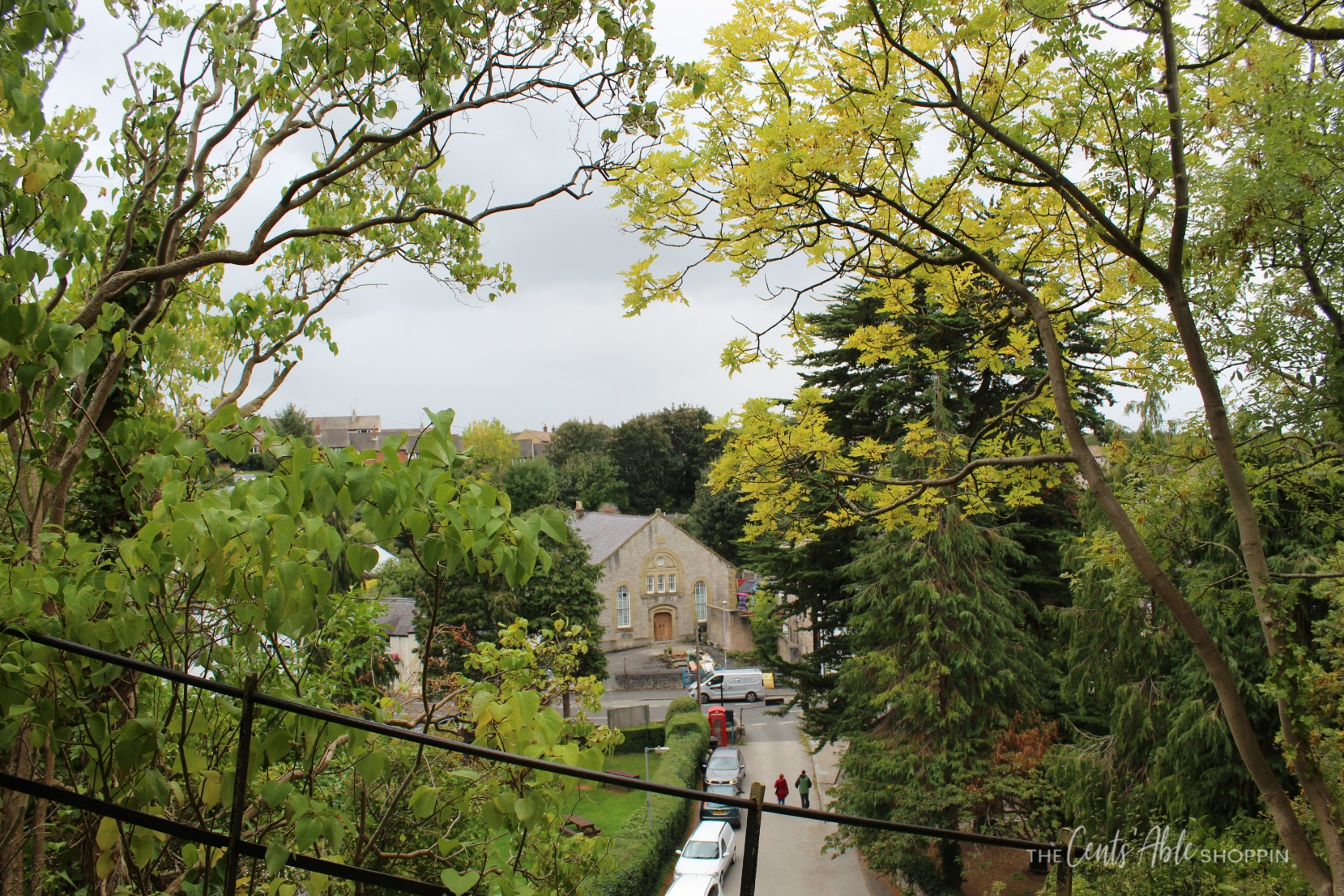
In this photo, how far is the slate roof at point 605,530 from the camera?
39.4 meters

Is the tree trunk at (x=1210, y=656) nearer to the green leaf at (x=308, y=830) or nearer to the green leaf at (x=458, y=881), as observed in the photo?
the green leaf at (x=458, y=881)

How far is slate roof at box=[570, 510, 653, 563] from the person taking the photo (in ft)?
129

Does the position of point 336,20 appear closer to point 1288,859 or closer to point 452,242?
point 452,242

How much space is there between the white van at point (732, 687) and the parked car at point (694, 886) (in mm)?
17198

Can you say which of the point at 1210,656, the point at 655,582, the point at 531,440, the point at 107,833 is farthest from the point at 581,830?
the point at 531,440

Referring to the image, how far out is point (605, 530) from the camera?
137ft

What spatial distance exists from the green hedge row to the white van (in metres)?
7.22

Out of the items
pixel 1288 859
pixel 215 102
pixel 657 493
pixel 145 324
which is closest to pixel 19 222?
pixel 145 324

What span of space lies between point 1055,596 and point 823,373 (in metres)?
6.33

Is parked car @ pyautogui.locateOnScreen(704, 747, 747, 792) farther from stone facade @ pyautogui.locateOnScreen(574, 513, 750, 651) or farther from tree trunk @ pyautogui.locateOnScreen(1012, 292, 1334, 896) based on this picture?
tree trunk @ pyautogui.locateOnScreen(1012, 292, 1334, 896)

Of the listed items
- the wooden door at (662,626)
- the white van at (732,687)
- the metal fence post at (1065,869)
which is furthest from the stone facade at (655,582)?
the metal fence post at (1065,869)

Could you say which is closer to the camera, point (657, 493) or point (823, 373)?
point (823, 373)

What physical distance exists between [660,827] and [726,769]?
580 cm

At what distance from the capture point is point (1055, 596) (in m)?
17.8
